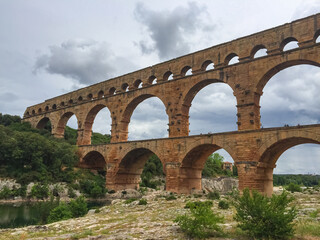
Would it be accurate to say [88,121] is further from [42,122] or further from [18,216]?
[18,216]

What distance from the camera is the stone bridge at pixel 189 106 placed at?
59.3 ft

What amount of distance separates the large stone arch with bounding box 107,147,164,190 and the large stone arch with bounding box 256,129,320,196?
1090 cm

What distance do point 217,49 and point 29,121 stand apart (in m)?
32.4

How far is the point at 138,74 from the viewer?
92.8 ft

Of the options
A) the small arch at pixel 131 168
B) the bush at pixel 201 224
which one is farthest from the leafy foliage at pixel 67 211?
the small arch at pixel 131 168

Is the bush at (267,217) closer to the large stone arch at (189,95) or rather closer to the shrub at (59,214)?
the shrub at (59,214)

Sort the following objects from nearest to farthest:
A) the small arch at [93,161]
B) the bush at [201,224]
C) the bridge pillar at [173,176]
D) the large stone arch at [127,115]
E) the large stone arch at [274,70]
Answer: the bush at [201,224], the large stone arch at [274,70], the bridge pillar at [173,176], the large stone arch at [127,115], the small arch at [93,161]

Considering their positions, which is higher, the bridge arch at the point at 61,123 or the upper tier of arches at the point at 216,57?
the upper tier of arches at the point at 216,57

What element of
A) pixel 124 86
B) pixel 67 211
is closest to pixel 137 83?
pixel 124 86

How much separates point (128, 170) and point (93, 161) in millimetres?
7175

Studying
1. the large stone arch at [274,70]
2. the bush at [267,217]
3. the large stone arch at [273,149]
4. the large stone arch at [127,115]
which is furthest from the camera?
the large stone arch at [127,115]

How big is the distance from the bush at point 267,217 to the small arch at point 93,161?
25675mm

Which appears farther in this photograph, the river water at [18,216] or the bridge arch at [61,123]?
the bridge arch at [61,123]

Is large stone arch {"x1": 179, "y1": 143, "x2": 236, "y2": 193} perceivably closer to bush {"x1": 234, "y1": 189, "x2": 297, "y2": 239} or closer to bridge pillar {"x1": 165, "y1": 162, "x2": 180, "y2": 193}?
bridge pillar {"x1": 165, "y1": 162, "x2": 180, "y2": 193}
